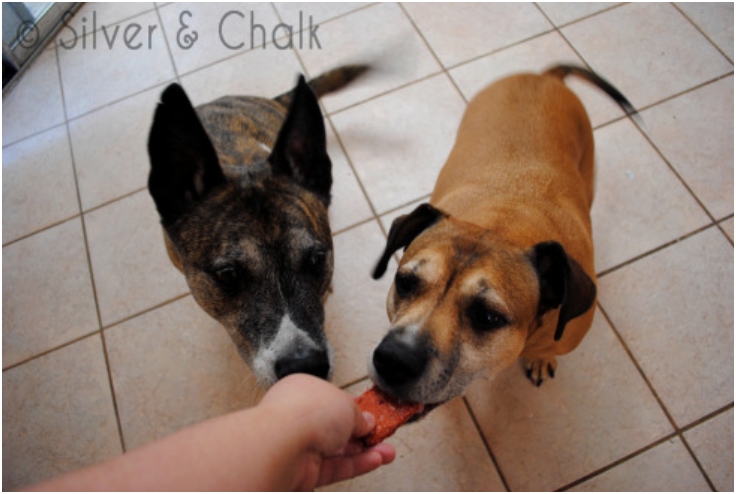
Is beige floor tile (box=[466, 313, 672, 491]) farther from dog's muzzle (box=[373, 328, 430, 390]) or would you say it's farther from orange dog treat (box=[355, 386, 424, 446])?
dog's muzzle (box=[373, 328, 430, 390])

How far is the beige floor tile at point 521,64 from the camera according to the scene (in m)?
3.46

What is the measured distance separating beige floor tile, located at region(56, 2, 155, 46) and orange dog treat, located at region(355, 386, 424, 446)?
12.5 ft

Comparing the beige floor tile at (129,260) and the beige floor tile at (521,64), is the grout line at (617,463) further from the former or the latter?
the beige floor tile at (129,260)

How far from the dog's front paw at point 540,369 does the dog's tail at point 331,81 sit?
192 centimetres

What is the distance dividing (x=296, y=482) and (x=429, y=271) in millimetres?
759

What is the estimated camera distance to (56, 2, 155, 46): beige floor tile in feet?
13.4

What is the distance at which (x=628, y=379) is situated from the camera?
8.39 feet

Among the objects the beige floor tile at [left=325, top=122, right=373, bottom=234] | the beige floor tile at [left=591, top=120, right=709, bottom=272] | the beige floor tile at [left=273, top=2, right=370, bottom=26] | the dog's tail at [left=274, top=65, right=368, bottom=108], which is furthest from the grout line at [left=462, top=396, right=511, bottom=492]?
the beige floor tile at [left=273, top=2, right=370, bottom=26]

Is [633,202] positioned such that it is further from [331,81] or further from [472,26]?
[331,81]

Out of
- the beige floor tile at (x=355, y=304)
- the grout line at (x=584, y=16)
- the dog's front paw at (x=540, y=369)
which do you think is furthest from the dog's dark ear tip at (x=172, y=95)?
the grout line at (x=584, y=16)

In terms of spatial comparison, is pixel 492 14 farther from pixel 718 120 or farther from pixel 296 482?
pixel 296 482

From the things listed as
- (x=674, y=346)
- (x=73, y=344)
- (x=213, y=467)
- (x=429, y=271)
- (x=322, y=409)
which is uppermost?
(x=213, y=467)

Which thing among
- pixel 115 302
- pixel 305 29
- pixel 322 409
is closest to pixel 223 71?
pixel 305 29

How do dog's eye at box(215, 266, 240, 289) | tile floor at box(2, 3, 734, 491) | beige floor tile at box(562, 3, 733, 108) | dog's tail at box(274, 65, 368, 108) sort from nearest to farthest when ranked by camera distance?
dog's eye at box(215, 266, 240, 289) → tile floor at box(2, 3, 734, 491) → dog's tail at box(274, 65, 368, 108) → beige floor tile at box(562, 3, 733, 108)
